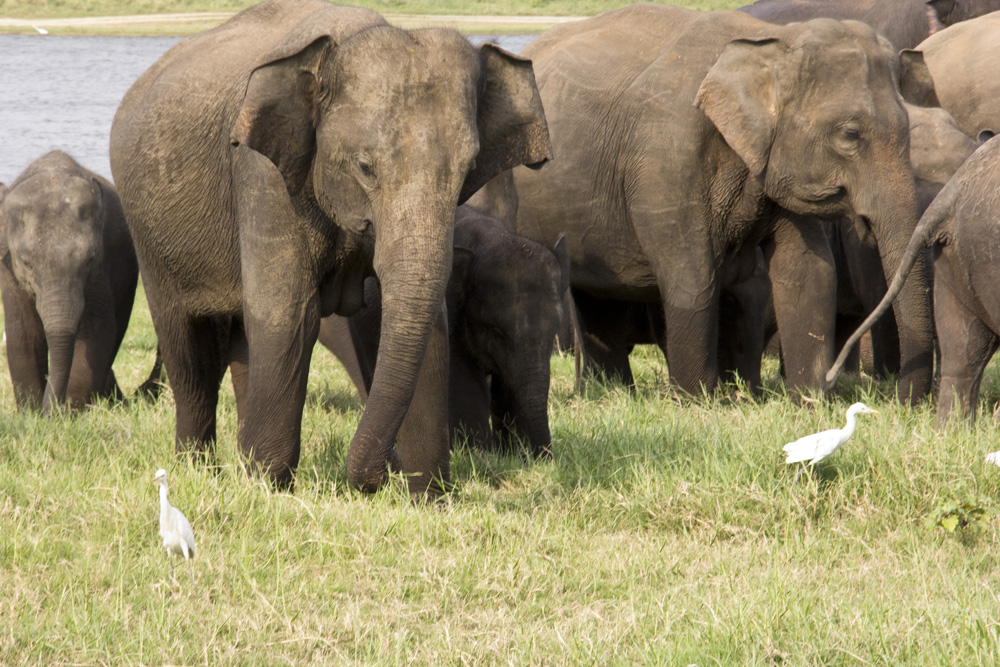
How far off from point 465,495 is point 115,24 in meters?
32.5

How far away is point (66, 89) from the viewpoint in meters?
43.1

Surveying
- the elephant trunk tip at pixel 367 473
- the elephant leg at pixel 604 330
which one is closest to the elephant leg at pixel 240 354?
the elephant trunk tip at pixel 367 473

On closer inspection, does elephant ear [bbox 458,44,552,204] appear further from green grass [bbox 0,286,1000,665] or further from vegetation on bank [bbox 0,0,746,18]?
vegetation on bank [bbox 0,0,746,18]

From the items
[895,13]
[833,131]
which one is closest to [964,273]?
[833,131]

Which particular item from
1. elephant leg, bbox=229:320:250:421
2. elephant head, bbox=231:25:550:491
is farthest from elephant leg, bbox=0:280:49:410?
elephant head, bbox=231:25:550:491

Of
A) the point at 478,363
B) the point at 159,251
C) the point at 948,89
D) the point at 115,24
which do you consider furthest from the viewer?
the point at 115,24

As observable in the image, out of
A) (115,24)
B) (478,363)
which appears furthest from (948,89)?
(115,24)

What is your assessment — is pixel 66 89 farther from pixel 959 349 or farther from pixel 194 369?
pixel 959 349

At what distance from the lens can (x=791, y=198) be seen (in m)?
6.40

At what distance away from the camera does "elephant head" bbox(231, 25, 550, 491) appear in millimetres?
4336

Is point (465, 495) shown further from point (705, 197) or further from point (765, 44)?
point (765, 44)

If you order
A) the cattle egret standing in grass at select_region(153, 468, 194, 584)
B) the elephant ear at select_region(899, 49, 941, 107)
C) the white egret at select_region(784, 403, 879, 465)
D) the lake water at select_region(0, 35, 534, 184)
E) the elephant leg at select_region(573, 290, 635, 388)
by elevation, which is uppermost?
the elephant ear at select_region(899, 49, 941, 107)

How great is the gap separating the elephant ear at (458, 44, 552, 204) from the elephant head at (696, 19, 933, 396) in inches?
71.4

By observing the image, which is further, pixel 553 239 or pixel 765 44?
pixel 553 239
